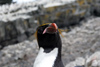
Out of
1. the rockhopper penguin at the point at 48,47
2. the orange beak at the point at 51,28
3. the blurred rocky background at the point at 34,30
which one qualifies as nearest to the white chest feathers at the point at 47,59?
the rockhopper penguin at the point at 48,47

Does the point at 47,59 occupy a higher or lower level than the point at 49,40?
lower

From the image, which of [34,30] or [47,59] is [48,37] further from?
[34,30]

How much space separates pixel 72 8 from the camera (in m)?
4.73

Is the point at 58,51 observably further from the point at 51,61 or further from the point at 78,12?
the point at 78,12

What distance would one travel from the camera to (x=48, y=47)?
788 millimetres

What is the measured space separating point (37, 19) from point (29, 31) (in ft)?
1.74

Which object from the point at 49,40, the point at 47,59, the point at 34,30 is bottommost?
the point at 34,30

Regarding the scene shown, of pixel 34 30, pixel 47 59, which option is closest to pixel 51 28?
pixel 47 59

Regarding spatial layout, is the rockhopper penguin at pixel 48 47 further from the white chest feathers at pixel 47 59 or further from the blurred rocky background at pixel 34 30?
the blurred rocky background at pixel 34 30

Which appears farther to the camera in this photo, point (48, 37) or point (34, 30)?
→ point (34, 30)

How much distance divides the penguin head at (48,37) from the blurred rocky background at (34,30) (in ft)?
1.94

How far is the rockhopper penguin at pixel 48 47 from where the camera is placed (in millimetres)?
740

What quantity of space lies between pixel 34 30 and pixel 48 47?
2.94m

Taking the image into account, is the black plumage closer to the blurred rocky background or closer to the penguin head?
the penguin head
